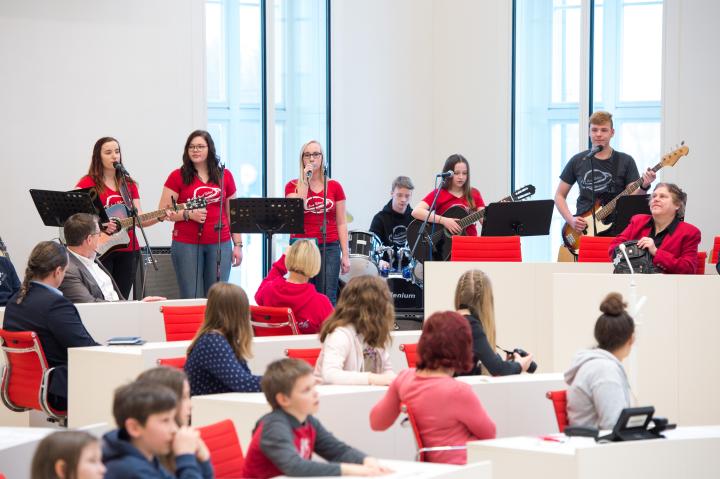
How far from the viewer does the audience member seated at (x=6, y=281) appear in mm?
6918

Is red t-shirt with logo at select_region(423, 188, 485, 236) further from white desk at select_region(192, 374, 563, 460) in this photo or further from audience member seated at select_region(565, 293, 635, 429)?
audience member seated at select_region(565, 293, 635, 429)

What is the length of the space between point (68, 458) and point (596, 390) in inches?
90.5

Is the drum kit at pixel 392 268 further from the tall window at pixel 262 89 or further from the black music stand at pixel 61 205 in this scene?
the black music stand at pixel 61 205

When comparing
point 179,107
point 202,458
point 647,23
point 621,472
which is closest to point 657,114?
point 647,23

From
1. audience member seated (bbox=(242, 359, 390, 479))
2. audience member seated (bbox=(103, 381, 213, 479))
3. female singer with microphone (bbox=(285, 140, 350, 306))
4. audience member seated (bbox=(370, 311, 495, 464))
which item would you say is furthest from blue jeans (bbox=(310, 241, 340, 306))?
audience member seated (bbox=(103, 381, 213, 479))

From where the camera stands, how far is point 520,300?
24.2 ft

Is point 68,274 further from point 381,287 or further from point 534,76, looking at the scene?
point 534,76

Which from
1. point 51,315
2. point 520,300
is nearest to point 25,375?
point 51,315

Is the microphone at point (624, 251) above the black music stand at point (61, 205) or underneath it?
underneath

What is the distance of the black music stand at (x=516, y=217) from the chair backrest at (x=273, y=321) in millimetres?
2192

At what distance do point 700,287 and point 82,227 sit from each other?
3.47m

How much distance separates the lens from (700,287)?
612cm

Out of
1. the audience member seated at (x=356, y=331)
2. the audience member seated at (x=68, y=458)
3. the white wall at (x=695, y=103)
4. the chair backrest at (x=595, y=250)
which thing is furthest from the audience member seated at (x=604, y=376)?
the white wall at (x=695, y=103)

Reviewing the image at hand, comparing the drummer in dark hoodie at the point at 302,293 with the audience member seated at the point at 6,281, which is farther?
the audience member seated at the point at 6,281
